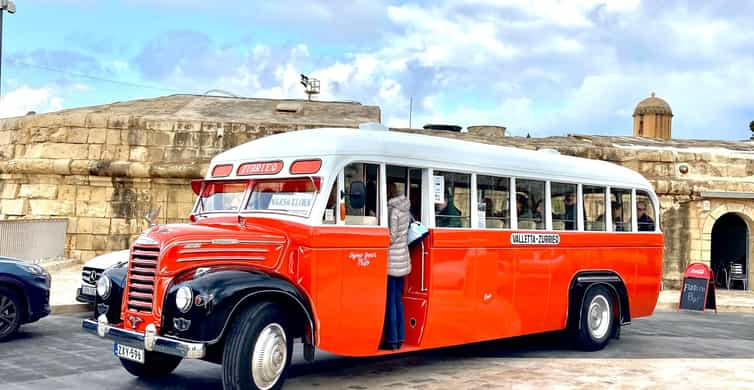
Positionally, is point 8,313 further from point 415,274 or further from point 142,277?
point 415,274

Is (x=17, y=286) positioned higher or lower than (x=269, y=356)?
higher

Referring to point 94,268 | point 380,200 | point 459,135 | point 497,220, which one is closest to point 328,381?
point 380,200

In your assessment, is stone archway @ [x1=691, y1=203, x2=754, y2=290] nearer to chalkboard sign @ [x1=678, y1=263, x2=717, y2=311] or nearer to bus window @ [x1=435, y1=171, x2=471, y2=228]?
chalkboard sign @ [x1=678, y1=263, x2=717, y2=311]

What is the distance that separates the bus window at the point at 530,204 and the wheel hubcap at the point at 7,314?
21.1 feet

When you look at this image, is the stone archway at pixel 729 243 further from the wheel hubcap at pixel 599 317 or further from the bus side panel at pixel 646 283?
the wheel hubcap at pixel 599 317

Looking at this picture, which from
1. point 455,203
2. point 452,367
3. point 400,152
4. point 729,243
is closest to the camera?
point 400,152

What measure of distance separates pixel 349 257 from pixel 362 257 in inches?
6.9

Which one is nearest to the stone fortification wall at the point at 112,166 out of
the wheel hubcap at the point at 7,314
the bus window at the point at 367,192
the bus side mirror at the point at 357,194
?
the wheel hubcap at the point at 7,314

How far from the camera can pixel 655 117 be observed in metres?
36.5

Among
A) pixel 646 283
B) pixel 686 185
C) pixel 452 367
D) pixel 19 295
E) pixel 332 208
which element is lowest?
pixel 452 367

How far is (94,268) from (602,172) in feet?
25.5

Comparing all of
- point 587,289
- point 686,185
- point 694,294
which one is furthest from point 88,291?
point 686,185

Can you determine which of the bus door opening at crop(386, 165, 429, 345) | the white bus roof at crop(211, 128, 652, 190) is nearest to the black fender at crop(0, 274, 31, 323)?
the white bus roof at crop(211, 128, 652, 190)

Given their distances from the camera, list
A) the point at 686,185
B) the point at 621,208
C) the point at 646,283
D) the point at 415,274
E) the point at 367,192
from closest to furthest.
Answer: the point at 367,192 < the point at 415,274 < the point at 621,208 < the point at 646,283 < the point at 686,185
